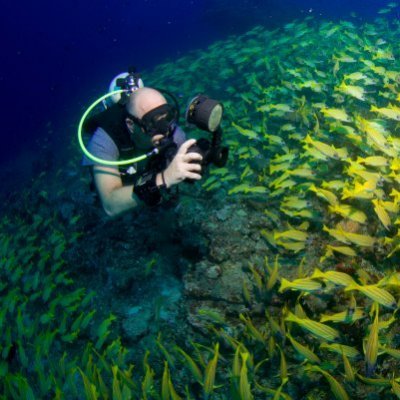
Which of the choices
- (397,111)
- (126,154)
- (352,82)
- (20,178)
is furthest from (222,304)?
(20,178)

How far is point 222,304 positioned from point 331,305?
131 cm

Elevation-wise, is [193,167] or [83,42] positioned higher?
[193,167]

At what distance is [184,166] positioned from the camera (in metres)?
2.36

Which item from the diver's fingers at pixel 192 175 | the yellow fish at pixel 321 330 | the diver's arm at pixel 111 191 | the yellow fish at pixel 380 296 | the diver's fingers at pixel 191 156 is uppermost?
the diver's fingers at pixel 191 156

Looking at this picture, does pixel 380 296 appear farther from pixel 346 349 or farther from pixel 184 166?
pixel 184 166

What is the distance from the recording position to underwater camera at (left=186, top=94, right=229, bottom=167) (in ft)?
7.79

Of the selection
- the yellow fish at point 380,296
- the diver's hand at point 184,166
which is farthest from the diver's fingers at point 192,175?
the yellow fish at point 380,296

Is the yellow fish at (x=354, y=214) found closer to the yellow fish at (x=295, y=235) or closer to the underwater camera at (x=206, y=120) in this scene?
the yellow fish at (x=295, y=235)

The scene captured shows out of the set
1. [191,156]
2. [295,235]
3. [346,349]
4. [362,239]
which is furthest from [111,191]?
[362,239]

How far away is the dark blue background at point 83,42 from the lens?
85.8ft

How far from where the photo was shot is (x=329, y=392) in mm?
2971

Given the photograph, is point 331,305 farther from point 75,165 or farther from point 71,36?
point 71,36

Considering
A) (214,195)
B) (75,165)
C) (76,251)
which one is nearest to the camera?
(214,195)

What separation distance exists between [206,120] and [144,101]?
2.53 feet
